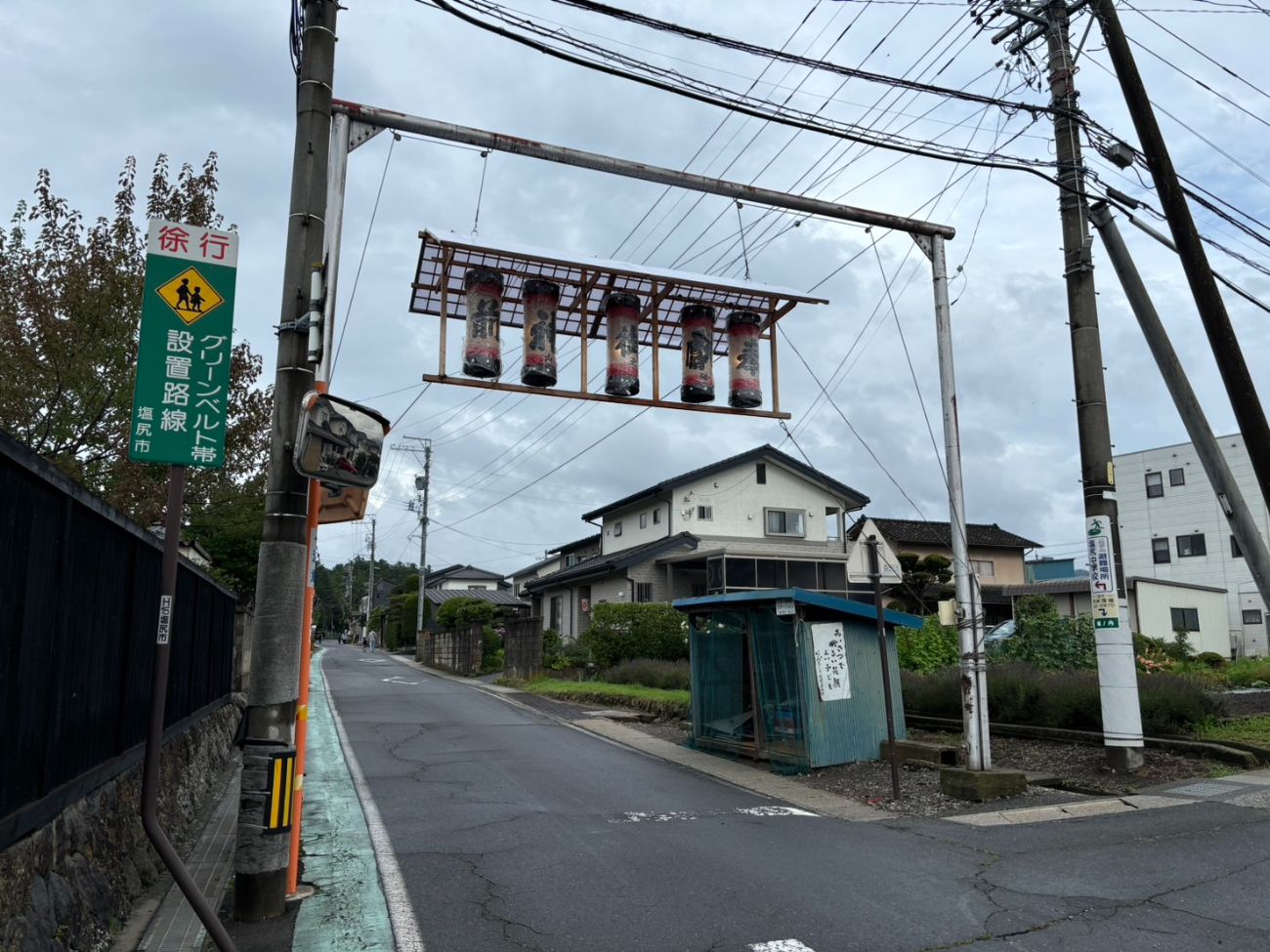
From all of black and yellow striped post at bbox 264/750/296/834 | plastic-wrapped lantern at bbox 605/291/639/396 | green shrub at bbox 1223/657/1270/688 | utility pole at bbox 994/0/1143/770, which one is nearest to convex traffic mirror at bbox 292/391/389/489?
black and yellow striped post at bbox 264/750/296/834

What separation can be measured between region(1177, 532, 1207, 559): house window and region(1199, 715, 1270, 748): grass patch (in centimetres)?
3119

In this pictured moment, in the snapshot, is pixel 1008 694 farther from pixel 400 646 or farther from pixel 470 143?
pixel 400 646

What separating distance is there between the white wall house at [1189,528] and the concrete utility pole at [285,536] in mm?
39595

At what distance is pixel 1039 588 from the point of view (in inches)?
1476

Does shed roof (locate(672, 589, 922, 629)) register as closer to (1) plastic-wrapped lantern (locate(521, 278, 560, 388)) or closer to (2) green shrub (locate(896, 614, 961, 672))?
(1) plastic-wrapped lantern (locate(521, 278, 560, 388))

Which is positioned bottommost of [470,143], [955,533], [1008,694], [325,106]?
[1008,694]

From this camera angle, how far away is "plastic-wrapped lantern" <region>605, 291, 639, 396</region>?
1042 centimetres

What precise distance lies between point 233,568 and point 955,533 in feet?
48.7

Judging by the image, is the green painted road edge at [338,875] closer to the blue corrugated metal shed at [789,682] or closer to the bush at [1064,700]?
the blue corrugated metal shed at [789,682]

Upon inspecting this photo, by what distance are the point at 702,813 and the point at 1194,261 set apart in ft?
23.7

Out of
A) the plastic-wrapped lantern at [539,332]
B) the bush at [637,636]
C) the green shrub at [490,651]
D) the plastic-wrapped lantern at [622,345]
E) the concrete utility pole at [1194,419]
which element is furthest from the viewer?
the green shrub at [490,651]

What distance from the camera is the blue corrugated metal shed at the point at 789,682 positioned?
13.4m

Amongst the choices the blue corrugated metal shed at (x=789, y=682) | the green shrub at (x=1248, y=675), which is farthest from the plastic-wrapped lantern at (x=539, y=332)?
the green shrub at (x=1248, y=675)

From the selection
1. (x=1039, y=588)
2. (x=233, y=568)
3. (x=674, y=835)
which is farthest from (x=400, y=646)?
(x=674, y=835)
